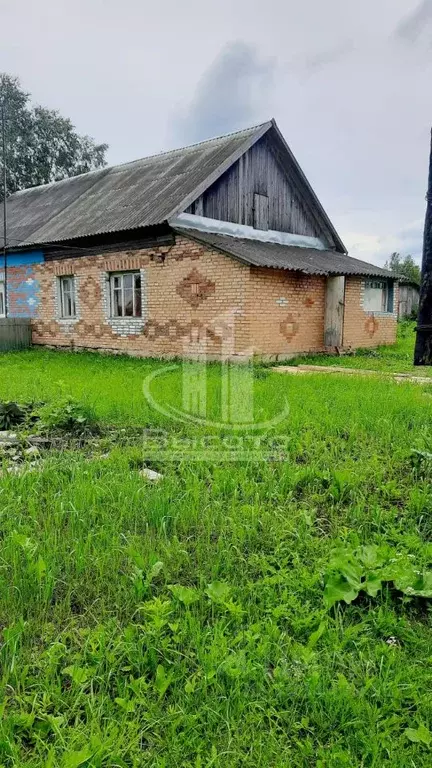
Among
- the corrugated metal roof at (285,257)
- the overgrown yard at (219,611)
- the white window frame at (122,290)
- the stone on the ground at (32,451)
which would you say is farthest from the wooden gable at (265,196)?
the overgrown yard at (219,611)

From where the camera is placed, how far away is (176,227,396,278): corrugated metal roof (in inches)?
424

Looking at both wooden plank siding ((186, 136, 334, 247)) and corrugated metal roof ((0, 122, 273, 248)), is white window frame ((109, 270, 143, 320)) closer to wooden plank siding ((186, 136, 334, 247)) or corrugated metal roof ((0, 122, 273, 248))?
corrugated metal roof ((0, 122, 273, 248))

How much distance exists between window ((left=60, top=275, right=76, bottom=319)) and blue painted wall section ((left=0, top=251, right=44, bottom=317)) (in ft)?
3.07

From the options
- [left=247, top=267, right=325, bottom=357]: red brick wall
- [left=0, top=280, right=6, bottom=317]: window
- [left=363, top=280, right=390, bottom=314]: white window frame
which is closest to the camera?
[left=247, top=267, right=325, bottom=357]: red brick wall

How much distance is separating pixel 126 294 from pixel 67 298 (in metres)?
2.63

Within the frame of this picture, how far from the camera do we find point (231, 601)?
219cm

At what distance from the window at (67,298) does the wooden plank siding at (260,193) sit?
4.71 meters

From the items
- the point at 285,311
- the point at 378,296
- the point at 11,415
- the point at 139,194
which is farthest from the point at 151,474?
the point at 378,296

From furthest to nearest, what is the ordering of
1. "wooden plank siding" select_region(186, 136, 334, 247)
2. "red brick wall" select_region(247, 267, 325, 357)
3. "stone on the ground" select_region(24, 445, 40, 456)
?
"wooden plank siding" select_region(186, 136, 334, 247) < "red brick wall" select_region(247, 267, 325, 357) < "stone on the ground" select_region(24, 445, 40, 456)

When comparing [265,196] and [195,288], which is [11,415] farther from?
[265,196]

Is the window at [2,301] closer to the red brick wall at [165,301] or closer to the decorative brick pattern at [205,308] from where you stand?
the red brick wall at [165,301]

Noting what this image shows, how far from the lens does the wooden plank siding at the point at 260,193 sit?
1253cm

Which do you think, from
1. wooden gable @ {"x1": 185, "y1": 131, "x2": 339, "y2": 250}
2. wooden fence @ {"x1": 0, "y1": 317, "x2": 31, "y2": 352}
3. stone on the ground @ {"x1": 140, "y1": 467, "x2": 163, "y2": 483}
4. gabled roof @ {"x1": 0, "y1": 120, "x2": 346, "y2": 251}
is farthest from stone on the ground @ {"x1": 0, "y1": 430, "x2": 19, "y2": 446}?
wooden fence @ {"x1": 0, "y1": 317, "x2": 31, "y2": 352}

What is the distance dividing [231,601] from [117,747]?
748 millimetres
